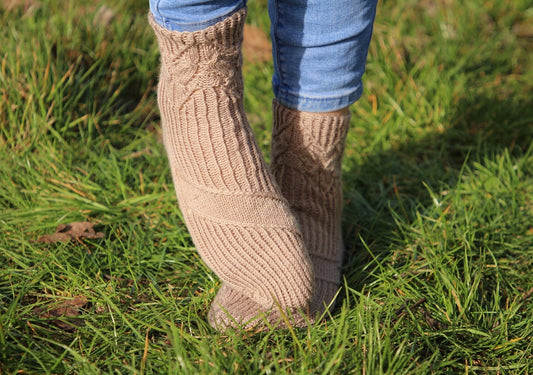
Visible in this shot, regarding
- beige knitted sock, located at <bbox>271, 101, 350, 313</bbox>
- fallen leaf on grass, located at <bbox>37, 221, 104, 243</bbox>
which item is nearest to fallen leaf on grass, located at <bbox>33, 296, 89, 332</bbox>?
fallen leaf on grass, located at <bbox>37, 221, 104, 243</bbox>

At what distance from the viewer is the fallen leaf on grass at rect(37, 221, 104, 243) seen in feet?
4.19

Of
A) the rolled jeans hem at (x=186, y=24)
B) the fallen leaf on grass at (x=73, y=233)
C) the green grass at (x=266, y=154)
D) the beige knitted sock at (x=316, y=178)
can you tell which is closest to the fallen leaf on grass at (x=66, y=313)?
the green grass at (x=266, y=154)

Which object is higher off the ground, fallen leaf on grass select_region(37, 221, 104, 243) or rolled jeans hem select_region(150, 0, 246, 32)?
rolled jeans hem select_region(150, 0, 246, 32)

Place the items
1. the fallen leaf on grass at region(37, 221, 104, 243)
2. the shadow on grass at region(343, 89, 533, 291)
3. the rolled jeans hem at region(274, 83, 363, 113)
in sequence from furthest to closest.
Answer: the shadow on grass at region(343, 89, 533, 291), the fallen leaf on grass at region(37, 221, 104, 243), the rolled jeans hem at region(274, 83, 363, 113)

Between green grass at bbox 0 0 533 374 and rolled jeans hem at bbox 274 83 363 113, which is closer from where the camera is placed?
green grass at bbox 0 0 533 374

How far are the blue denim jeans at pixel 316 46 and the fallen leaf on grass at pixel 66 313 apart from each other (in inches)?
22.6

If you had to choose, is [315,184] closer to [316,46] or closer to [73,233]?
[316,46]

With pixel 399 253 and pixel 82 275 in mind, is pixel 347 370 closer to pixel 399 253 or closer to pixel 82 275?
pixel 399 253

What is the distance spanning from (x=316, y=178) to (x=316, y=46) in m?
0.31

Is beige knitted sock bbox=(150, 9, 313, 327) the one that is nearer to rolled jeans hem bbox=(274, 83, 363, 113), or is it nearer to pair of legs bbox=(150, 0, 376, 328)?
pair of legs bbox=(150, 0, 376, 328)

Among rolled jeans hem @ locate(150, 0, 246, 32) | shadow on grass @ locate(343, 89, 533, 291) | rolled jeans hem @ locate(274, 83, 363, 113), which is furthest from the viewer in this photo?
shadow on grass @ locate(343, 89, 533, 291)

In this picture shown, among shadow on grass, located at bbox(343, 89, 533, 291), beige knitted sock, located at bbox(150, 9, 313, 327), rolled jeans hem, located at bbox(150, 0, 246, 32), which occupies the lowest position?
shadow on grass, located at bbox(343, 89, 533, 291)

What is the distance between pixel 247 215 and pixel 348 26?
385mm

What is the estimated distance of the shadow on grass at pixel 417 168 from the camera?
138 centimetres
